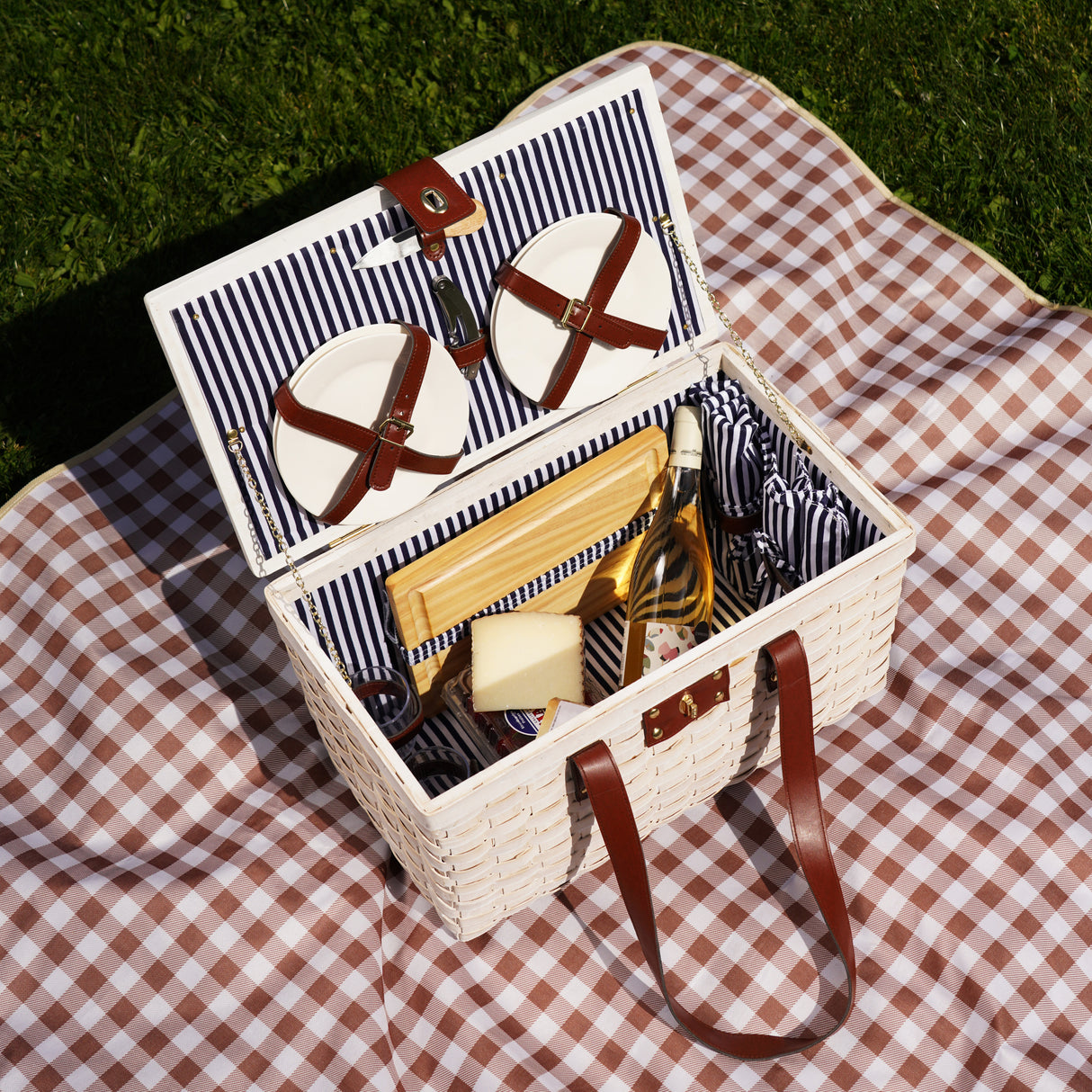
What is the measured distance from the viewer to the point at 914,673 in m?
1.78

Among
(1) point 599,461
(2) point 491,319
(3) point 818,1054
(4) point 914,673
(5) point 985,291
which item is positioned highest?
(2) point 491,319

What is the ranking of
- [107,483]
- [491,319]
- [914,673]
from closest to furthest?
[491,319] → [914,673] → [107,483]

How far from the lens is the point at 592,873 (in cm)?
166

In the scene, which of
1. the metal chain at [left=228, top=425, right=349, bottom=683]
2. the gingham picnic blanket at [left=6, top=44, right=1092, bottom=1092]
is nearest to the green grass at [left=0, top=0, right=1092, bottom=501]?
the gingham picnic blanket at [left=6, top=44, right=1092, bottom=1092]

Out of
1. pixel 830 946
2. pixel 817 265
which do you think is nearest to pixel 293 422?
pixel 830 946

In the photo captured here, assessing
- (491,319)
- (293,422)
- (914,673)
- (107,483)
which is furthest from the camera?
(107,483)

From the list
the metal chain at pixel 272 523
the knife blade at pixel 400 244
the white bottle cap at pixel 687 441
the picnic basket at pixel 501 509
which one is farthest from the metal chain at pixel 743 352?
the metal chain at pixel 272 523

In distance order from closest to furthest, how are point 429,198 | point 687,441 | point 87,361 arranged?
1. point 429,198
2. point 687,441
3. point 87,361

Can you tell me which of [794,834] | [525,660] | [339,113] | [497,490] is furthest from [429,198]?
[339,113]

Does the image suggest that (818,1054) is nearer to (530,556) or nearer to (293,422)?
(530,556)

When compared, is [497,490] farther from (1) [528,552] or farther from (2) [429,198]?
(2) [429,198]

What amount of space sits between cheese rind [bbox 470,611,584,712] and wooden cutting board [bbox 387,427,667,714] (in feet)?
0.21

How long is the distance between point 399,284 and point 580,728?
1.97 ft

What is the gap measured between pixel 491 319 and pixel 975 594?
83 cm
